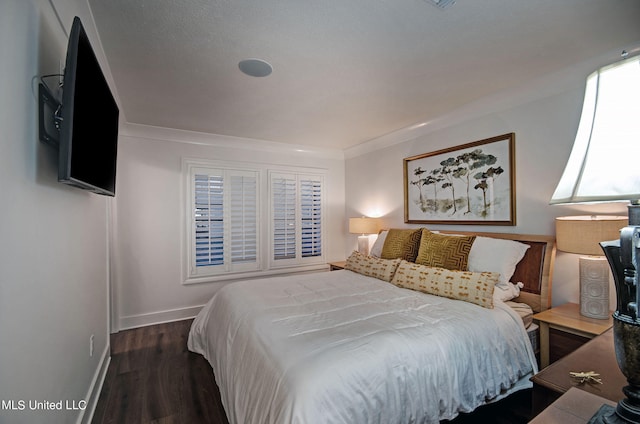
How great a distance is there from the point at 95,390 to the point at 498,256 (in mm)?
3286

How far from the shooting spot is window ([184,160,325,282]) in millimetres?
3764

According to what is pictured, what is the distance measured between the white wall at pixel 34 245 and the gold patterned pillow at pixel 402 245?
2.73m

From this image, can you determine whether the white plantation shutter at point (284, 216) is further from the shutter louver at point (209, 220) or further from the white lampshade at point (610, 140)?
the white lampshade at point (610, 140)

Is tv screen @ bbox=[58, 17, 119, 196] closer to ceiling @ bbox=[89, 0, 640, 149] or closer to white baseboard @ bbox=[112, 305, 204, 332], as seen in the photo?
ceiling @ bbox=[89, 0, 640, 149]

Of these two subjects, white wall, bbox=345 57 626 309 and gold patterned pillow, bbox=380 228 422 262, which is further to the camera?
gold patterned pillow, bbox=380 228 422 262

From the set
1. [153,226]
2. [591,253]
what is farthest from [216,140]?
[591,253]

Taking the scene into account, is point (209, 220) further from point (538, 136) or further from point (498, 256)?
point (538, 136)

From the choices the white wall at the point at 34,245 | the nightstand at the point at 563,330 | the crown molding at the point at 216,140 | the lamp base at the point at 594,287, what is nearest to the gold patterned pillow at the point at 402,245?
the nightstand at the point at 563,330

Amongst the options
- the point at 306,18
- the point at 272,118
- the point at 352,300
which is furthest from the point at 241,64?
the point at 352,300

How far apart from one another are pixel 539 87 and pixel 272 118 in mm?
2603

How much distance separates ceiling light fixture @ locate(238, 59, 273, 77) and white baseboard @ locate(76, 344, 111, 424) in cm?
250

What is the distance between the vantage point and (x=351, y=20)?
1.64 metres

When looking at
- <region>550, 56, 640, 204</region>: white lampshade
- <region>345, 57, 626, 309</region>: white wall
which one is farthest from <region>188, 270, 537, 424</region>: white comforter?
<region>550, 56, 640, 204</region>: white lampshade

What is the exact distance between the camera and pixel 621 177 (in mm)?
682
